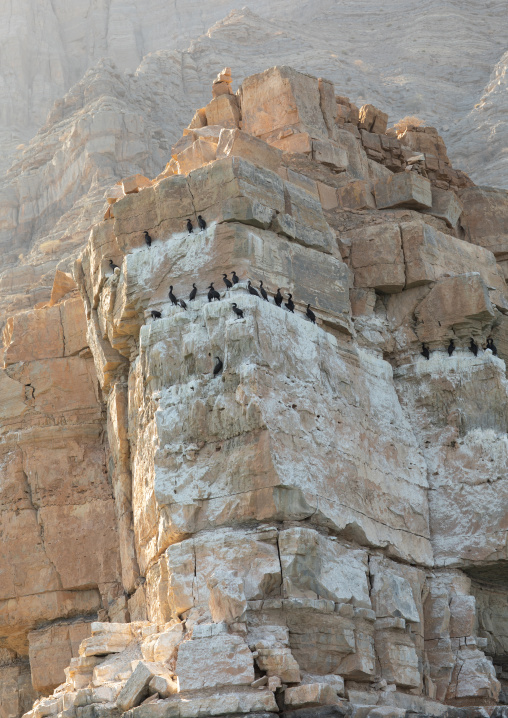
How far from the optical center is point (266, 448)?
70.5ft

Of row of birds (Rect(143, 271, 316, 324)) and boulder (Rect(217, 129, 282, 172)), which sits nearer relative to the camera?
row of birds (Rect(143, 271, 316, 324))

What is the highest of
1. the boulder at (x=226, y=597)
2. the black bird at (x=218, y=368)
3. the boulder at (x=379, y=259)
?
the boulder at (x=379, y=259)

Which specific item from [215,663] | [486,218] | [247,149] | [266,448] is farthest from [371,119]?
[215,663]

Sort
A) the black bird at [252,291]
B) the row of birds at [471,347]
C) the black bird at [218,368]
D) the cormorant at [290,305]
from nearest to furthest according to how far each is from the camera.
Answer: the black bird at [218,368], the black bird at [252,291], the cormorant at [290,305], the row of birds at [471,347]

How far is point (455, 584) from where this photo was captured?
80.5ft

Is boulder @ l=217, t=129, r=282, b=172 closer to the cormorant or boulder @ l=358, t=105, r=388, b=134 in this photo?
the cormorant

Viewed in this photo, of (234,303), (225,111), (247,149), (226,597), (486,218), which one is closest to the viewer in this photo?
(226,597)

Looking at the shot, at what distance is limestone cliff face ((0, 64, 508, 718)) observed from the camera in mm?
20641

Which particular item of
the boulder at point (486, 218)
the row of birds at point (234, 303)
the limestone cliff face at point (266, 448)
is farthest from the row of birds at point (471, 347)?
the boulder at point (486, 218)

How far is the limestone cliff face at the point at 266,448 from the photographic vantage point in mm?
20641

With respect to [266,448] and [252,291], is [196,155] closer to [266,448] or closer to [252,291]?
[252,291]

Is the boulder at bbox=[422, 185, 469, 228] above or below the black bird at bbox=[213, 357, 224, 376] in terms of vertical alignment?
above

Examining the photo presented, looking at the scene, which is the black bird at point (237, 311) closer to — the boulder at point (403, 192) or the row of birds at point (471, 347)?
the row of birds at point (471, 347)

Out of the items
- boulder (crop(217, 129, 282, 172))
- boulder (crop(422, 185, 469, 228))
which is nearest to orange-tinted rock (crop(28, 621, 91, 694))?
boulder (crop(217, 129, 282, 172))
